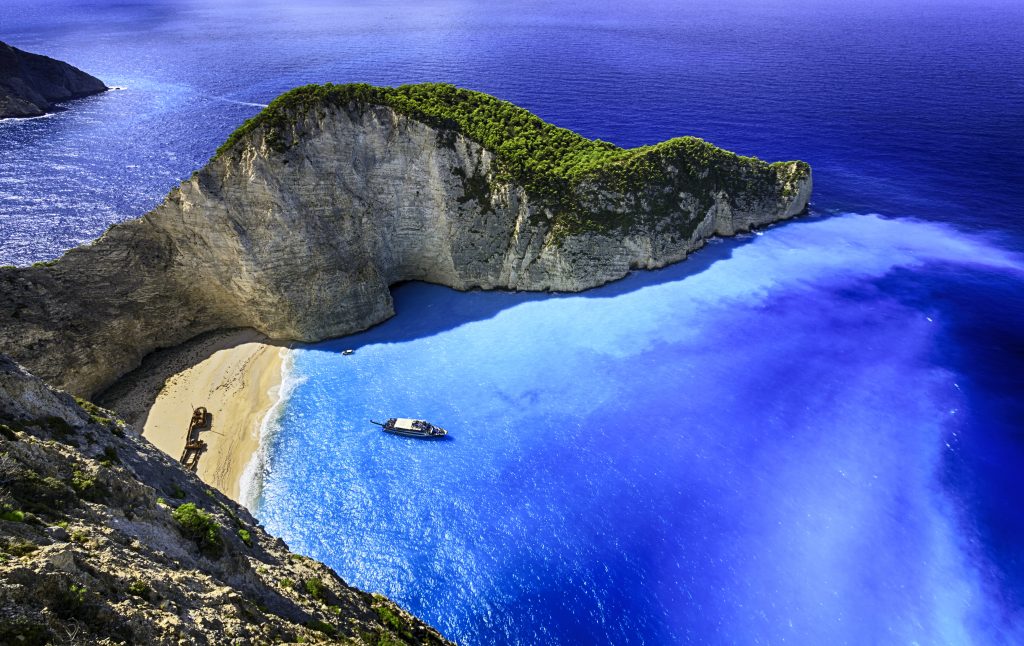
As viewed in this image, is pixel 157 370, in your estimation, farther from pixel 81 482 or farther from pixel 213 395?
pixel 81 482

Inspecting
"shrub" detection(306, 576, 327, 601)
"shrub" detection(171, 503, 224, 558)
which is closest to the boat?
"shrub" detection(306, 576, 327, 601)

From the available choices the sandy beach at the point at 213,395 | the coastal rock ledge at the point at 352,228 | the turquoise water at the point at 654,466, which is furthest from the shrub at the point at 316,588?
the coastal rock ledge at the point at 352,228

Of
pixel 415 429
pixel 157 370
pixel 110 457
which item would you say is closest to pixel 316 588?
pixel 110 457

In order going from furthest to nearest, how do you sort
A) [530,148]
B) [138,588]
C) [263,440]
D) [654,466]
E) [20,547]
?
[530,148] < [263,440] < [654,466] < [138,588] < [20,547]

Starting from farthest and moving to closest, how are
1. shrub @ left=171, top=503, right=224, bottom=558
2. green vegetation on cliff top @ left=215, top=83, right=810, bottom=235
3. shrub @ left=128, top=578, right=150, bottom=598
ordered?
green vegetation on cliff top @ left=215, top=83, right=810, bottom=235 → shrub @ left=171, top=503, right=224, bottom=558 → shrub @ left=128, top=578, right=150, bottom=598

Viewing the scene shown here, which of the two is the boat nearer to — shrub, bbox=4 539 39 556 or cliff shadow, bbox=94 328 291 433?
cliff shadow, bbox=94 328 291 433

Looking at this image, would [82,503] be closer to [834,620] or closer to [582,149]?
[834,620]

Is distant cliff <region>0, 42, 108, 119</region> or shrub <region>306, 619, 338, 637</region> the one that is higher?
distant cliff <region>0, 42, 108, 119</region>
